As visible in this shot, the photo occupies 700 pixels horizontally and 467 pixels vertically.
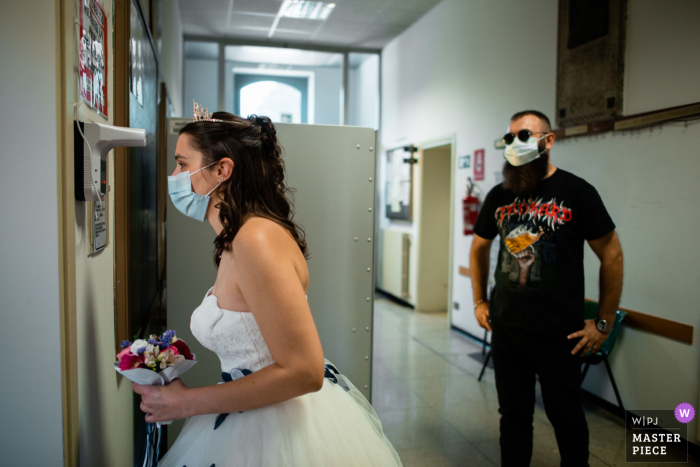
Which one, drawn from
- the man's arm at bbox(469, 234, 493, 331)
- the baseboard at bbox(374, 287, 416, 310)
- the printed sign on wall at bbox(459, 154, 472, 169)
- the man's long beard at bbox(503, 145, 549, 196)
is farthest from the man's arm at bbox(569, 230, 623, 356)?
the baseboard at bbox(374, 287, 416, 310)

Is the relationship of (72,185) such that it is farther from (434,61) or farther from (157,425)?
(434,61)

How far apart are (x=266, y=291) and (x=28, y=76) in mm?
570

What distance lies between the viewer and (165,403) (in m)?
0.94

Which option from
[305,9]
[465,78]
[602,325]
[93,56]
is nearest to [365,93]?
[305,9]

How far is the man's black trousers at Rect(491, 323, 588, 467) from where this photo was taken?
1.79 meters

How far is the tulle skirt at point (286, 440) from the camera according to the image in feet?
3.22

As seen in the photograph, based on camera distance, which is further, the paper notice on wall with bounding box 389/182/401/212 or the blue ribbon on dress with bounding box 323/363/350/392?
Result: the paper notice on wall with bounding box 389/182/401/212

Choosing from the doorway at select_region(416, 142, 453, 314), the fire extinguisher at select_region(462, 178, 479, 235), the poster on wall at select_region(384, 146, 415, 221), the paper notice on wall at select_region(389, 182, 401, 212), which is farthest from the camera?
the paper notice on wall at select_region(389, 182, 401, 212)

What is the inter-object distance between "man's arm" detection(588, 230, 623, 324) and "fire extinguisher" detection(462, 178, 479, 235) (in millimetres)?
2676

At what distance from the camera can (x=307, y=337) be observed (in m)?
0.90

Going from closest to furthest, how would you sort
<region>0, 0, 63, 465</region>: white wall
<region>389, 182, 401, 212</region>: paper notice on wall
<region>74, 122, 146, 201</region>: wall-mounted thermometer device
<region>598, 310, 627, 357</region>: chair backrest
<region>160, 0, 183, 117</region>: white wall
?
<region>0, 0, 63, 465</region>: white wall, <region>74, 122, 146, 201</region>: wall-mounted thermometer device, <region>598, 310, 627, 357</region>: chair backrest, <region>160, 0, 183, 117</region>: white wall, <region>389, 182, 401, 212</region>: paper notice on wall

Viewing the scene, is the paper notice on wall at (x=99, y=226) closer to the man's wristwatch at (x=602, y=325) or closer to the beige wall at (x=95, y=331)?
the beige wall at (x=95, y=331)

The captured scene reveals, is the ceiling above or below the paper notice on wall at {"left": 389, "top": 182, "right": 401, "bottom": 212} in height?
above

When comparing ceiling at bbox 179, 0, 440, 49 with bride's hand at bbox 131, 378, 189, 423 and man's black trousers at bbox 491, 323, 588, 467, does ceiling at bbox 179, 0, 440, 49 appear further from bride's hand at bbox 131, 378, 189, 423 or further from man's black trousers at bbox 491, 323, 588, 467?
bride's hand at bbox 131, 378, 189, 423
